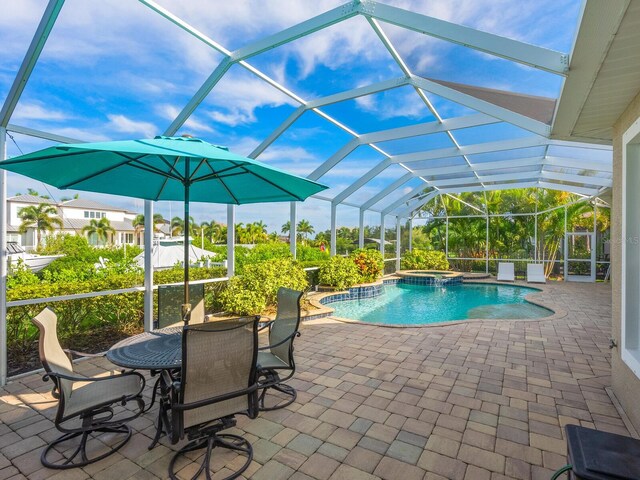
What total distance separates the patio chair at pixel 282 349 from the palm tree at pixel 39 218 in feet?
12.3

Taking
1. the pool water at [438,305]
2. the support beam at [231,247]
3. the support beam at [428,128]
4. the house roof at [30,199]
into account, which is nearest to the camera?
the house roof at [30,199]

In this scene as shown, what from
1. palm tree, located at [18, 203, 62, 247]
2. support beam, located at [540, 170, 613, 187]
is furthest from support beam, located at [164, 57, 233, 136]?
support beam, located at [540, 170, 613, 187]

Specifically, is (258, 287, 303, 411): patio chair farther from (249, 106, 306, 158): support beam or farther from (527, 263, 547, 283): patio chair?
(527, 263, 547, 283): patio chair

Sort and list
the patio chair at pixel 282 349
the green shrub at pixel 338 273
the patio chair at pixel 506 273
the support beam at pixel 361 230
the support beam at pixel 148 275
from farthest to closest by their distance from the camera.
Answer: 1. the patio chair at pixel 506 273
2. the support beam at pixel 361 230
3. the green shrub at pixel 338 273
4. the support beam at pixel 148 275
5. the patio chair at pixel 282 349

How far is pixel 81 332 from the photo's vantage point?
17.8 ft

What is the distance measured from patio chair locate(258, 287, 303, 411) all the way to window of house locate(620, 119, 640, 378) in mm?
3316

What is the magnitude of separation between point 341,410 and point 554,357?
3.64 metres

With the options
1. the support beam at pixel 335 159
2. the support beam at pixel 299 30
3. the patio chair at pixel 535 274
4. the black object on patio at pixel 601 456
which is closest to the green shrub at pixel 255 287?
the support beam at pixel 335 159

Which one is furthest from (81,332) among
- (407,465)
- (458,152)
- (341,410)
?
(458,152)

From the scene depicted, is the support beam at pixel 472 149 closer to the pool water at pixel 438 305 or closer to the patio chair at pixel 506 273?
the pool water at pixel 438 305

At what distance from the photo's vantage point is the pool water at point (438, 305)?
30.3ft

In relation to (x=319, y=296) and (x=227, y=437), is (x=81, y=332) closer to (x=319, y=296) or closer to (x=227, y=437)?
(x=227, y=437)

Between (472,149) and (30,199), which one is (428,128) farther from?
(30,199)

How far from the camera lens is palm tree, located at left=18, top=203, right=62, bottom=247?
5148 millimetres
